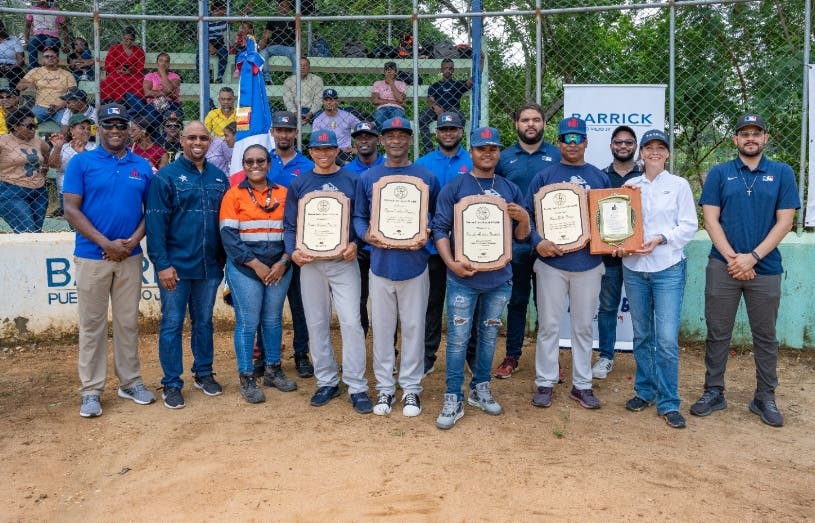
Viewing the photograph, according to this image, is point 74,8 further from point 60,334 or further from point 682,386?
point 682,386

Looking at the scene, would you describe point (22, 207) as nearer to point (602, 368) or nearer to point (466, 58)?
point (466, 58)

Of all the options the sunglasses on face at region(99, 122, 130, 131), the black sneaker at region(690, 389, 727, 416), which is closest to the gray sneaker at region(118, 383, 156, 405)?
the sunglasses on face at region(99, 122, 130, 131)

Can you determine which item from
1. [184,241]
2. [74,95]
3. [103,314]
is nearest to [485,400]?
[184,241]

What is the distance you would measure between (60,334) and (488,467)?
17.7 feet

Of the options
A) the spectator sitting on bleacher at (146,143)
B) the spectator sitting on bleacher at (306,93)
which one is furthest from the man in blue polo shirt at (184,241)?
the spectator sitting on bleacher at (146,143)

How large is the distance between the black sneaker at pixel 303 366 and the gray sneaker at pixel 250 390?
24.8 inches

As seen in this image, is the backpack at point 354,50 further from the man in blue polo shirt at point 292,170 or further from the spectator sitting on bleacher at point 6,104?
the man in blue polo shirt at point 292,170

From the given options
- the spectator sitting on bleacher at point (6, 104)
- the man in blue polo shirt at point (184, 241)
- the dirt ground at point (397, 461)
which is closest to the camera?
the dirt ground at point (397, 461)

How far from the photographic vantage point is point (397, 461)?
4.76 metres

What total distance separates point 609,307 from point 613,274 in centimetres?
33

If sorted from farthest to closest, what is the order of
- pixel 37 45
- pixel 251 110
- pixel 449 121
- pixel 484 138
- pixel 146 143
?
1. pixel 37 45
2. pixel 146 143
3. pixel 251 110
4. pixel 449 121
5. pixel 484 138

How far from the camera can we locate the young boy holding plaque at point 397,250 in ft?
17.7

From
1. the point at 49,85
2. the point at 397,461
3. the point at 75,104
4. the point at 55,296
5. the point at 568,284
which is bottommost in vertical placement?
→ the point at 397,461

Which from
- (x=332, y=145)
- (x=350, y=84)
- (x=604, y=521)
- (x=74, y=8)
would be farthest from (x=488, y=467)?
(x=74, y=8)
